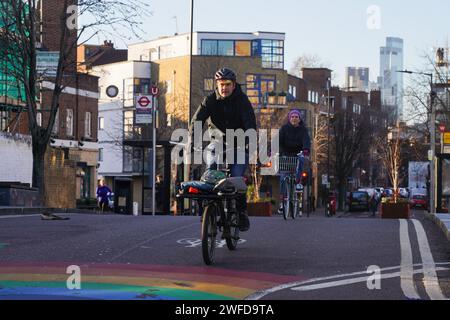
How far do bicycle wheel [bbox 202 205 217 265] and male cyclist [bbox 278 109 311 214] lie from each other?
6.77 metres

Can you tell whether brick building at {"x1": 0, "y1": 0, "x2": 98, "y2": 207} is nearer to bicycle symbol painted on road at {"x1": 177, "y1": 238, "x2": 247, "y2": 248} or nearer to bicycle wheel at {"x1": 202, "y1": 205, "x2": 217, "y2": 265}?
bicycle symbol painted on road at {"x1": 177, "y1": 238, "x2": 247, "y2": 248}

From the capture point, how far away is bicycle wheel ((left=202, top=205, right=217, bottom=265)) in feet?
30.6

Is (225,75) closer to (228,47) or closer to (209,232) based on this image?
(209,232)

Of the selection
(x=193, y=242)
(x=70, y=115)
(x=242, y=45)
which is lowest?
(x=193, y=242)

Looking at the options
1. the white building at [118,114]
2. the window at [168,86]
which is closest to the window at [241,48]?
the window at [168,86]

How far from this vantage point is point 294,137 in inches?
648

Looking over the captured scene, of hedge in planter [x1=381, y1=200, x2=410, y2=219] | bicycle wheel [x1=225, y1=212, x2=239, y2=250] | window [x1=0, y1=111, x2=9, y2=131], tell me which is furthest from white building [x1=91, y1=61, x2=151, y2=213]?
bicycle wheel [x1=225, y1=212, x2=239, y2=250]


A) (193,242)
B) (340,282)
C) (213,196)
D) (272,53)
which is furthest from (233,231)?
(272,53)

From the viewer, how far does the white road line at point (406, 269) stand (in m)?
7.93

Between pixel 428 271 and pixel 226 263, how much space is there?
7.14 ft

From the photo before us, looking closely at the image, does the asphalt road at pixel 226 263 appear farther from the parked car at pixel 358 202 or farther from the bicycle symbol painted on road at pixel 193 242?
the parked car at pixel 358 202

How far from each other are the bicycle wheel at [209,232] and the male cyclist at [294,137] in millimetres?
Result: 6771

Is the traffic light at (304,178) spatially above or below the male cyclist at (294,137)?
below
